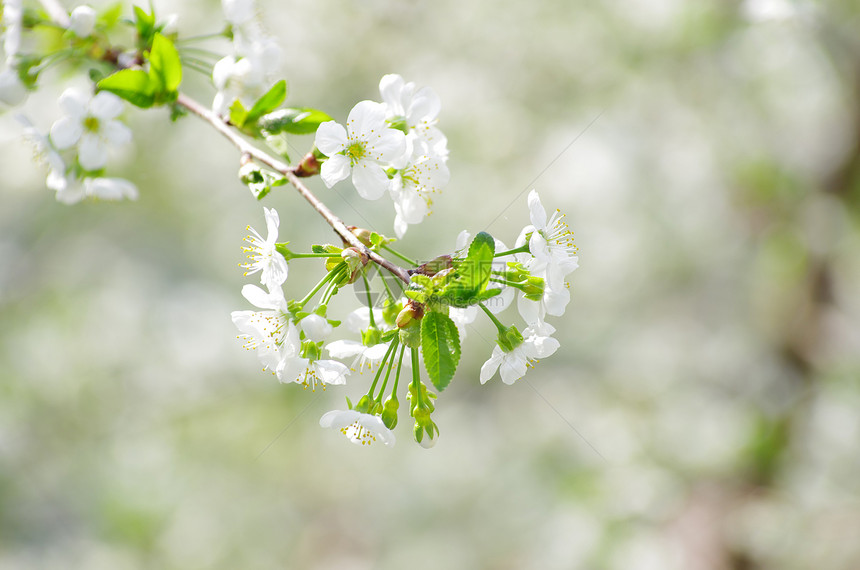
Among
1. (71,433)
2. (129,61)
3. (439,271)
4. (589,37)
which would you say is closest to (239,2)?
(129,61)

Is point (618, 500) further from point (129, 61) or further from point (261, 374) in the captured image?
point (129, 61)

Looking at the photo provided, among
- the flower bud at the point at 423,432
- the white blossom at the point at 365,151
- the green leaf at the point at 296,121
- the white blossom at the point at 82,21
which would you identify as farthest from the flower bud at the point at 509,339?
the white blossom at the point at 82,21

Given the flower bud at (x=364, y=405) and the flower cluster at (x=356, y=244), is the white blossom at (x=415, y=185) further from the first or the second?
the flower bud at (x=364, y=405)

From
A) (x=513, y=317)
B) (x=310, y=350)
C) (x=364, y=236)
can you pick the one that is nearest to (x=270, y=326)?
(x=310, y=350)

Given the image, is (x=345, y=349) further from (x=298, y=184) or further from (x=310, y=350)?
(x=298, y=184)

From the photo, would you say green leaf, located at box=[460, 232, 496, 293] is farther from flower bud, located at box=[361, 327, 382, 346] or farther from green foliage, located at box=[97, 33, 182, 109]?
green foliage, located at box=[97, 33, 182, 109]

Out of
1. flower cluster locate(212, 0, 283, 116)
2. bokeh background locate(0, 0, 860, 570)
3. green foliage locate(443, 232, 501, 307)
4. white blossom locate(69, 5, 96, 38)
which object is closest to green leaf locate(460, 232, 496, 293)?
green foliage locate(443, 232, 501, 307)
